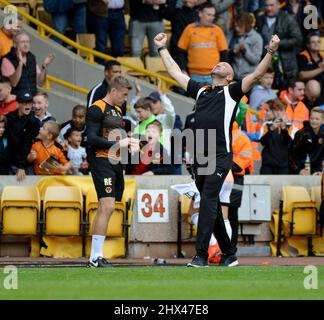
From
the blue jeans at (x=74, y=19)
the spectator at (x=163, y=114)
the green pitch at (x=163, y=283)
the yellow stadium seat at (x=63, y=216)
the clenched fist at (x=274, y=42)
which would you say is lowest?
the green pitch at (x=163, y=283)

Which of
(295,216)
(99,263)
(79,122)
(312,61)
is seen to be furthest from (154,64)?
(99,263)

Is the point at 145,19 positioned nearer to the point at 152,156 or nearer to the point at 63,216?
the point at 152,156

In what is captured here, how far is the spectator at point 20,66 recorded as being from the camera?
18.9 meters

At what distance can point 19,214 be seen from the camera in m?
17.1

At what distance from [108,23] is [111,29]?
15cm

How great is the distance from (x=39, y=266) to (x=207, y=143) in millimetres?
2513

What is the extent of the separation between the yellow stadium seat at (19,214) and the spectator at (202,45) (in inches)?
196

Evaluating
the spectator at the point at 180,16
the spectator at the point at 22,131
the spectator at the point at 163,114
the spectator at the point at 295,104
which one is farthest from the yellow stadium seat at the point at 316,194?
the spectator at the point at 180,16

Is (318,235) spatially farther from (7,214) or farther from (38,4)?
(38,4)

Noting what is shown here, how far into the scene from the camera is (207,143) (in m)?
14.3

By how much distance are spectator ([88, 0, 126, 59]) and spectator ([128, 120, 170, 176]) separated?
4.43m


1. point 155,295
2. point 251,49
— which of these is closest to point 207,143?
point 155,295

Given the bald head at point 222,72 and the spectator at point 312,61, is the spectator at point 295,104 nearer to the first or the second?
the spectator at point 312,61

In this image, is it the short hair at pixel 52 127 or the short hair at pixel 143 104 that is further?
the short hair at pixel 143 104
